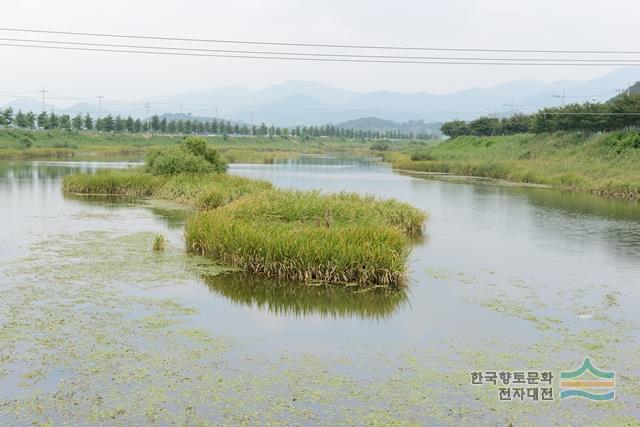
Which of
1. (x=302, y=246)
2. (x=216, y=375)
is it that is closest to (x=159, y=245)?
(x=302, y=246)

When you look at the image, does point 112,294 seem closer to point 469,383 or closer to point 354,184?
point 469,383

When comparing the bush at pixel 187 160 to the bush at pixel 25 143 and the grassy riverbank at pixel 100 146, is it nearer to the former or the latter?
the grassy riverbank at pixel 100 146

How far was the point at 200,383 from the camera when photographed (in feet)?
27.7

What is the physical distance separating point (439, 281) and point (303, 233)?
3235 mm

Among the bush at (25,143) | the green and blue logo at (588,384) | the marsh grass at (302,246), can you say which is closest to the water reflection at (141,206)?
the marsh grass at (302,246)

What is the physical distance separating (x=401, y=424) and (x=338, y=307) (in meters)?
5.19

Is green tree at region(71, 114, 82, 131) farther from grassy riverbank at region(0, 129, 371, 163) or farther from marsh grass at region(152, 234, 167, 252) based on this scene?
marsh grass at region(152, 234, 167, 252)

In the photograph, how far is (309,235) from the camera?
14516 mm

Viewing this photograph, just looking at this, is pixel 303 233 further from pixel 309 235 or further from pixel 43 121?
pixel 43 121

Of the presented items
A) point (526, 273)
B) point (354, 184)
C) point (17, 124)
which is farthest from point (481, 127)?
point (526, 273)

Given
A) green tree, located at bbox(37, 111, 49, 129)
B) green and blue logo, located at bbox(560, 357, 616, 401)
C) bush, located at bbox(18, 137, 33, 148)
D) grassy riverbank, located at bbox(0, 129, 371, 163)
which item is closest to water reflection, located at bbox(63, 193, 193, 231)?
green and blue logo, located at bbox(560, 357, 616, 401)

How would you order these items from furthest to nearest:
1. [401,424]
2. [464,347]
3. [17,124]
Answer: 1. [17,124]
2. [464,347]
3. [401,424]

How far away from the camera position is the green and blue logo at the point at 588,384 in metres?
8.38

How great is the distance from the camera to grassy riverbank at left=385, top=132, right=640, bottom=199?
128 feet
